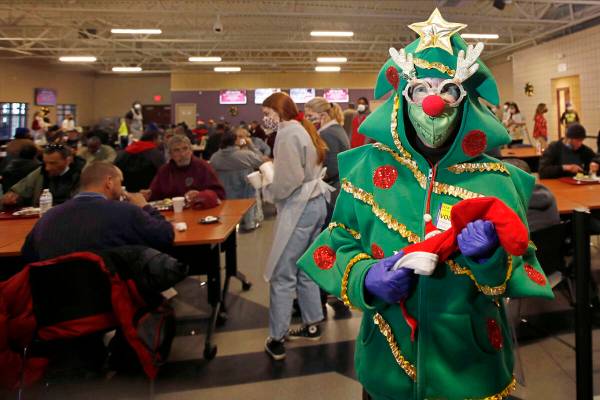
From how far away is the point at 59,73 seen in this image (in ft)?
57.6

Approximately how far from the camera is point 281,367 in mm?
2660

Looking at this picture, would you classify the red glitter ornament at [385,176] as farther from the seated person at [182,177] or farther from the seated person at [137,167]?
the seated person at [137,167]

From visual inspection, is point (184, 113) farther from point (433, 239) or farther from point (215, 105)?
point (433, 239)

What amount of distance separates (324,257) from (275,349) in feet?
5.74

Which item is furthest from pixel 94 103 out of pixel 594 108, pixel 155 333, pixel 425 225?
pixel 425 225

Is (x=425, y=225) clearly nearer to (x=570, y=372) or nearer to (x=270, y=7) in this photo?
(x=570, y=372)

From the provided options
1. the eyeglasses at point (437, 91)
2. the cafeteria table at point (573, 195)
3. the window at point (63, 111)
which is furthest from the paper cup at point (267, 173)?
→ the window at point (63, 111)

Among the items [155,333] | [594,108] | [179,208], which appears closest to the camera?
[155,333]

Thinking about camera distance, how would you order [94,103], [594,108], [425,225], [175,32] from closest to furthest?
1. [425,225]
2. [594,108]
3. [175,32]
4. [94,103]

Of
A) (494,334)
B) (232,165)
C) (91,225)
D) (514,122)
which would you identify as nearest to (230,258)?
(91,225)

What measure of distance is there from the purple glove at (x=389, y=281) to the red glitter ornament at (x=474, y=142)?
0.30 meters

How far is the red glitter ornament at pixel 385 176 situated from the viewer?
113cm

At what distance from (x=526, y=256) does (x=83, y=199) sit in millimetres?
2118

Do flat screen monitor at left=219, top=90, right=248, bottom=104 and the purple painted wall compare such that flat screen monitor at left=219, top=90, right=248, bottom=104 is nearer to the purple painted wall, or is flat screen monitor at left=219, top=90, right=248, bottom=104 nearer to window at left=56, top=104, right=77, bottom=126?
the purple painted wall
